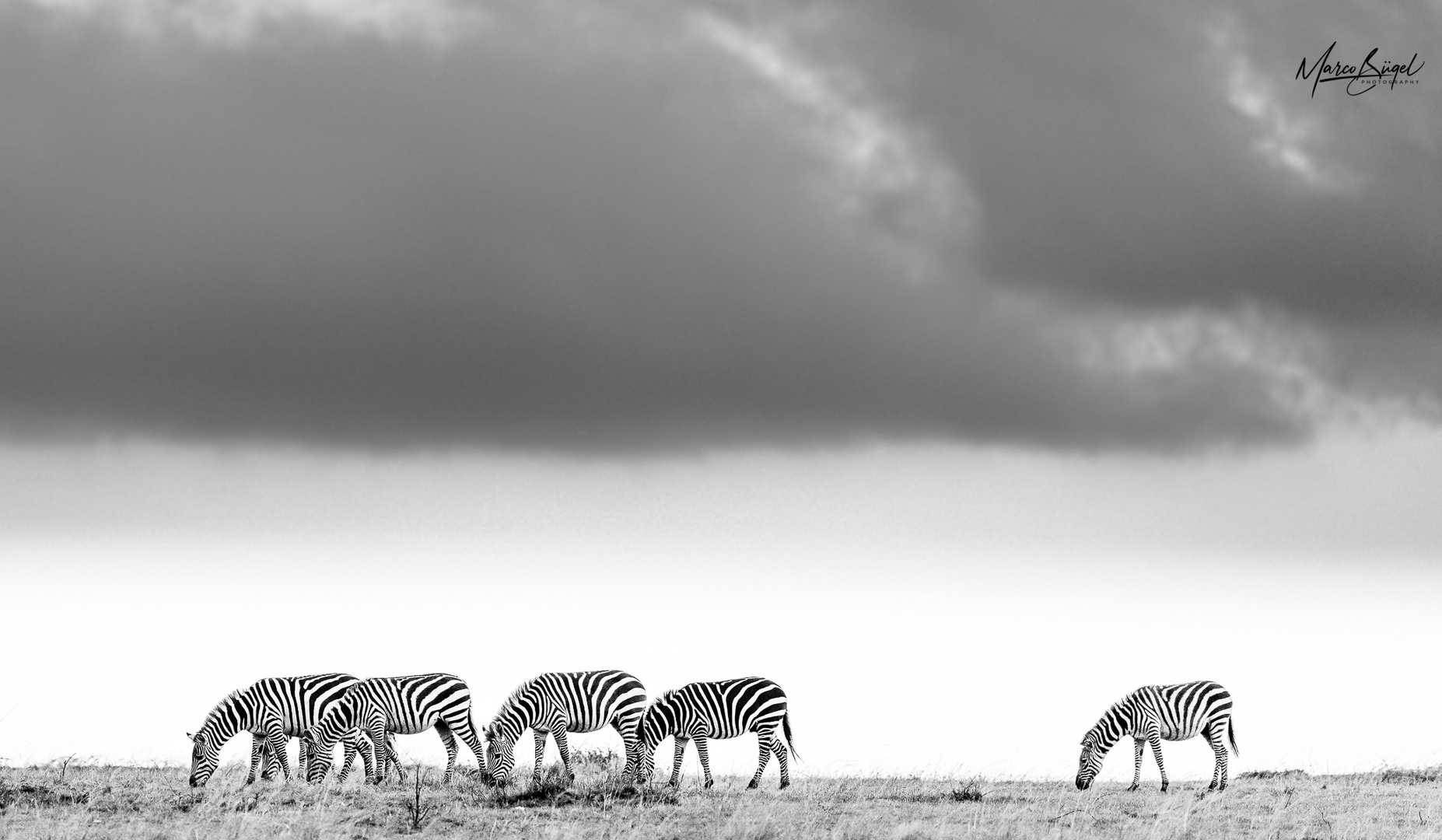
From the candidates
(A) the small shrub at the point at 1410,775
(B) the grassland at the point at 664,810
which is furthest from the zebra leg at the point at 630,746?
(A) the small shrub at the point at 1410,775

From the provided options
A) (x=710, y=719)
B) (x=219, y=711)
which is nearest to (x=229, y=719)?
(x=219, y=711)

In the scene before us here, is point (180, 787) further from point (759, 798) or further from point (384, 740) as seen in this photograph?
point (759, 798)

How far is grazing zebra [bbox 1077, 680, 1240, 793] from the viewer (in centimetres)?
3281

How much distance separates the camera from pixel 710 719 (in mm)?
30125

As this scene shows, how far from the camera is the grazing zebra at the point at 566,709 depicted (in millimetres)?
30875

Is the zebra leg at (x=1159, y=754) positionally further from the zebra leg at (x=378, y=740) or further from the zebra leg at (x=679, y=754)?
the zebra leg at (x=378, y=740)

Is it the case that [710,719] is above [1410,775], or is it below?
above

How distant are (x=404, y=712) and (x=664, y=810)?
29.2ft

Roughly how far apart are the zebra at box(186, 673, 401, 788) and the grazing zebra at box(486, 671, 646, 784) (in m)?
3.31

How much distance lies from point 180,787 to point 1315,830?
2240 centimetres

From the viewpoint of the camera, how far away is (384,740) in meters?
29.7

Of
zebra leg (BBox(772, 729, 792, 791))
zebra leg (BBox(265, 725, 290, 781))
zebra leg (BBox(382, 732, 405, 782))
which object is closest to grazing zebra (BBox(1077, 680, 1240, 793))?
zebra leg (BBox(772, 729, 792, 791))

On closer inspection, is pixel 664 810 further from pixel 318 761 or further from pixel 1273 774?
pixel 1273 774

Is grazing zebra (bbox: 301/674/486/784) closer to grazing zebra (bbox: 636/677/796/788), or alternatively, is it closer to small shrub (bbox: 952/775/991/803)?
grazing zebra (bbox: 636/677/796/788)
